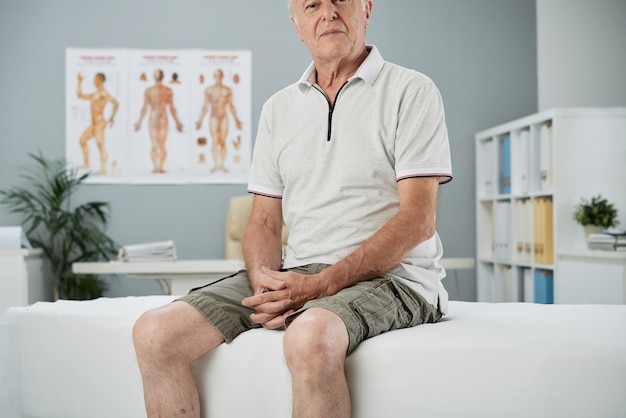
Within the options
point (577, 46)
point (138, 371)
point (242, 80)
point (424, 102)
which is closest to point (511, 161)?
point (577, 46)

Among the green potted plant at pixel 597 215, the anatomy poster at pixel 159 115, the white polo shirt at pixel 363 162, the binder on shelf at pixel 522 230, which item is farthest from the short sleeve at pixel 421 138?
the anatomy poster at pixel 159 115

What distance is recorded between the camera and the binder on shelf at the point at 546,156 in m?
4.04

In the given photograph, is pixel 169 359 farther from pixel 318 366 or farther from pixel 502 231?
pixel 502 231

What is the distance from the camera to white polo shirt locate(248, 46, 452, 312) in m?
1.66

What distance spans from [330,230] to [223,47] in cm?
350

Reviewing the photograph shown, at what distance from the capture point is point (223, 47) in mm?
4977

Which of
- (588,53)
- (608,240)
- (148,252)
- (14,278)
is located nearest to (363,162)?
(148,252)

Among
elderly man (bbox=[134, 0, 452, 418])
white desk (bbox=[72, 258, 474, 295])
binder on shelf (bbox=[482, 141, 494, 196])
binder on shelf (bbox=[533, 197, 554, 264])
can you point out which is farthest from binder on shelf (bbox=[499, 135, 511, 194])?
elderly man (bbox=[134, 0, 452, 418])

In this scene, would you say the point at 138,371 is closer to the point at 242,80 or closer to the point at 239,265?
the point at 239,265

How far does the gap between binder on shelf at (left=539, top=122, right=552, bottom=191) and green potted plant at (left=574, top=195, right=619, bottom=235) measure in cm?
30

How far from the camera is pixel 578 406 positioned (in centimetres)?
142

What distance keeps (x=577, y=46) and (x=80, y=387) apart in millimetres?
4265

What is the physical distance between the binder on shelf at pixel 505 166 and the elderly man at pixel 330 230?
9.67 feet

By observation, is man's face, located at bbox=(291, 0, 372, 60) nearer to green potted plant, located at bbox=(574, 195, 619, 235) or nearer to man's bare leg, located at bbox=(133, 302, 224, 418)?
man's bare leg, located at bbox=(133, 302, 224, 418)
